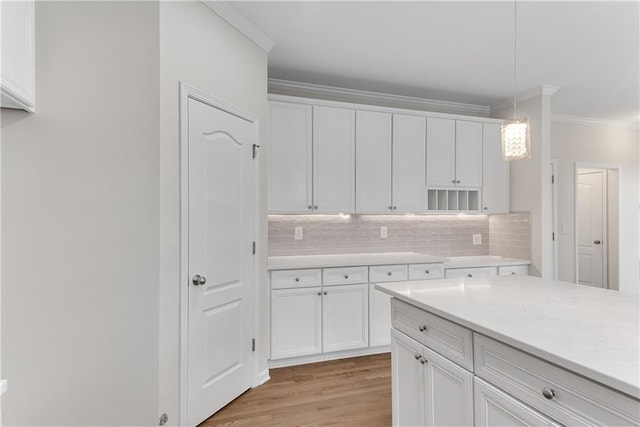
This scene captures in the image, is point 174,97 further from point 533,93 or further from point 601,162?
point 601,162

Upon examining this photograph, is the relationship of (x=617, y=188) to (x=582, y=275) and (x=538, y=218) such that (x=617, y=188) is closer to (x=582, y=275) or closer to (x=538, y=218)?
(x=582, y=275)

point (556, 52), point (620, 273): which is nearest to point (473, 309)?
point (556, 52)

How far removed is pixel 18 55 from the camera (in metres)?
1.58

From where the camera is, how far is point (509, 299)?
1615mm

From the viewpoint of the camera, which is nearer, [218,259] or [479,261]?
[218,259]

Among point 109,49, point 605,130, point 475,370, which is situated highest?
point 605,130

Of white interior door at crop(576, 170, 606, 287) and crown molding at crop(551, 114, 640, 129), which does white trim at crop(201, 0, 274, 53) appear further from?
white interior door at crop(576, 170, 606, 287)

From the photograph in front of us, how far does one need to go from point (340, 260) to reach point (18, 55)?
2.71m

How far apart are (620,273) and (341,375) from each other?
4954 mm

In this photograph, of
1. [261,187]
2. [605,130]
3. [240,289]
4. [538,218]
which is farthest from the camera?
[605,130]

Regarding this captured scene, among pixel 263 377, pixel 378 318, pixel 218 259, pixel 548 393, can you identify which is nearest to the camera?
pixel 548 393

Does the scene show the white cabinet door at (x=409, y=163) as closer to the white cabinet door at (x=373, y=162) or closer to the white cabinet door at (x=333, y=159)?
the white cabinet door at (x=373, y=162)

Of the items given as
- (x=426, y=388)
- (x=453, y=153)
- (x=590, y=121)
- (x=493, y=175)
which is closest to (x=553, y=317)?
(x=426, y=388)

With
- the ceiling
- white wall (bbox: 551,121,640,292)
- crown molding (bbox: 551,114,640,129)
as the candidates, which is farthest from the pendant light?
crown molding (bbox: 551,114,640,129)
